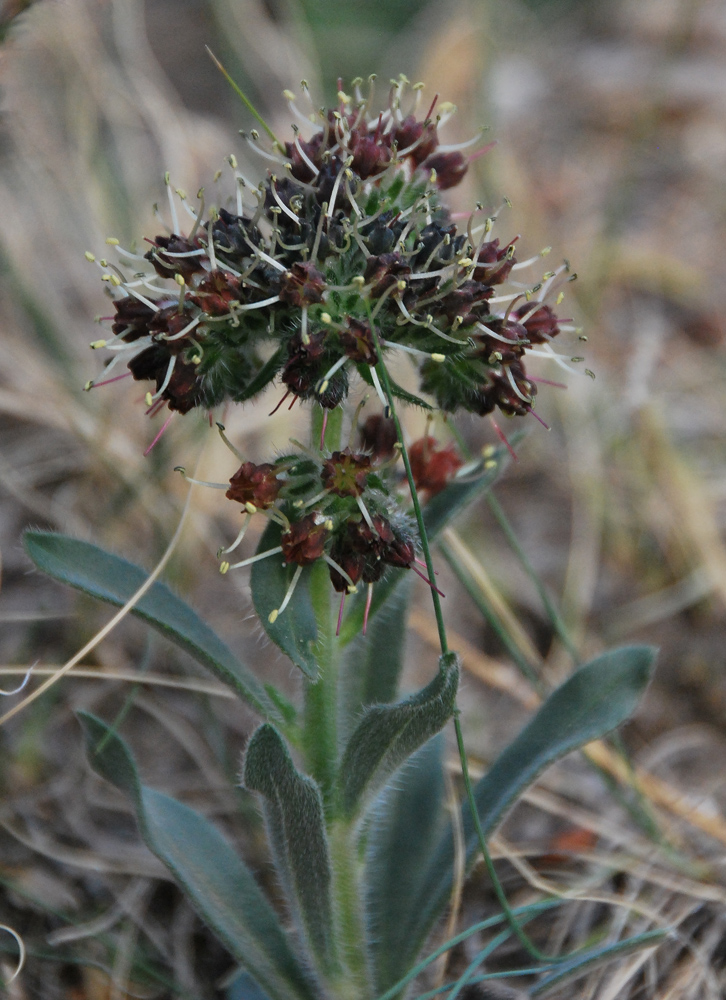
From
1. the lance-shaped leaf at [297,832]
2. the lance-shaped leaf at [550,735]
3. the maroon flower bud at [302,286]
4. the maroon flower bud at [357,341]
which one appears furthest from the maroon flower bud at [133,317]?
the lance-shaped leaf at [550,735]

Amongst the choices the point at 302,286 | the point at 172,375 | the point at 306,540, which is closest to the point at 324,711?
the point at 306,540

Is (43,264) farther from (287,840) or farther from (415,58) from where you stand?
(287,840)

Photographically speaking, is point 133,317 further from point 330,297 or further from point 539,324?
point 539,324

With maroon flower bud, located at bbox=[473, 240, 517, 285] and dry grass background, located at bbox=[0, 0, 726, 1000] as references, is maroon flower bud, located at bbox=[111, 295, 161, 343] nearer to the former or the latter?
maroon flower bud, located at bbox=[473, 240, 517, 285]

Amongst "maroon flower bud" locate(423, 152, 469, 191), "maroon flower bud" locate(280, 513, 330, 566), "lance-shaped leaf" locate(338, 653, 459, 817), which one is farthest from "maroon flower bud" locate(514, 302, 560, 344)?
"lance-shaped leaf" locate(338, 653, 459, 817)

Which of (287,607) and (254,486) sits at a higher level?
(254,486)

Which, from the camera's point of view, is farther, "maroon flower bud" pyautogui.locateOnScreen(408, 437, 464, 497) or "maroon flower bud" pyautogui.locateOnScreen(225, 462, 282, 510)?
"maroon flower bud" pyautogui.locateOnScreen(408, 437, 464, 497)
